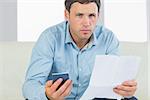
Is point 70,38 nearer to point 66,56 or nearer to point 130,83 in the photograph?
point 66,56

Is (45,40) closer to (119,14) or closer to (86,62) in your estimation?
(86,62)

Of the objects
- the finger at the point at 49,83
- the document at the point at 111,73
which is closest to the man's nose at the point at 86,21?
the document at the point at 111,73

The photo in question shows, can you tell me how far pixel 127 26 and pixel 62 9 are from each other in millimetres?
270

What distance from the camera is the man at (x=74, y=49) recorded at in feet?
3.76

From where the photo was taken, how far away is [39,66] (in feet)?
3.79

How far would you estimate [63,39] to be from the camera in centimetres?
119

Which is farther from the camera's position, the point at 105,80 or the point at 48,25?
the point at 48,25

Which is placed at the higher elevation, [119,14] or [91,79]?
[119,14]

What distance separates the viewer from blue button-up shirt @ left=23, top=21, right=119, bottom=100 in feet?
3.82

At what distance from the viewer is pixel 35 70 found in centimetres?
116

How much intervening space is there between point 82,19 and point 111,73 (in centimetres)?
22

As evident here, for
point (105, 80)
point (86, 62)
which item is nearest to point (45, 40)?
point (86, 62)

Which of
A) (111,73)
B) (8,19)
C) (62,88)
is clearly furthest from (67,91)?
(8,19)

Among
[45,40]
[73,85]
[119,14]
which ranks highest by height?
[119,14]
